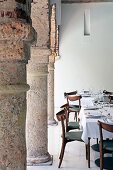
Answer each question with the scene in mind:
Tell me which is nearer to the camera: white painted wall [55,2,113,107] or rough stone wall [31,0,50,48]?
rough stone wall [31,0,50,48]

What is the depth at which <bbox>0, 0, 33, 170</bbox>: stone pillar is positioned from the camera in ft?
6.55

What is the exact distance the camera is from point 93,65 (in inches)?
513

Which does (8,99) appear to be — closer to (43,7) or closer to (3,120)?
(3,120)

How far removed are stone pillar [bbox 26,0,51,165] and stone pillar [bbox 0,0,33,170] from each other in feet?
10.0

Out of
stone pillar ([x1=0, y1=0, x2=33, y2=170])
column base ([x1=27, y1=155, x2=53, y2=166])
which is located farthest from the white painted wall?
stone pillar ([x1=0, y1=0, x2=33, y2=170])

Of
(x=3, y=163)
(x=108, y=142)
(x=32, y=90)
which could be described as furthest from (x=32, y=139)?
(x=3, y=163)

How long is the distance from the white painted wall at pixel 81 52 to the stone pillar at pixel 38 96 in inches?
302

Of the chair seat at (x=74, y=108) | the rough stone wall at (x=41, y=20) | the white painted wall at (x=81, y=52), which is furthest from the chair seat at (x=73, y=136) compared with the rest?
the white painted wall at (x=81, y=52)

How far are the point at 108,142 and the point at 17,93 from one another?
2896mm

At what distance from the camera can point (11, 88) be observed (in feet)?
6.56

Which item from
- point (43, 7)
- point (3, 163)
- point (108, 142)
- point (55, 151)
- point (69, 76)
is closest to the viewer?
point (3, 163)

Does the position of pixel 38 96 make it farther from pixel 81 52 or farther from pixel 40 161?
pixel 81 52

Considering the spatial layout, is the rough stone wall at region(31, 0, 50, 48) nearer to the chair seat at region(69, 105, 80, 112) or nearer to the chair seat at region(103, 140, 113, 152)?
the chair seat at region(103, 140, 113, 152)

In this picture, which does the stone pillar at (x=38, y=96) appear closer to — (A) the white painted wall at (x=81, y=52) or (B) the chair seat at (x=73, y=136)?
(B) the chair seat at (x=73, y=136)
